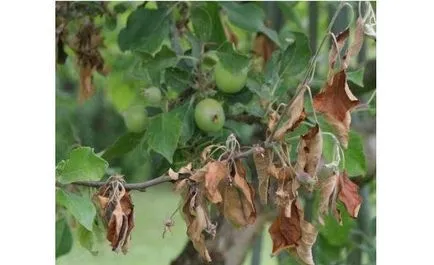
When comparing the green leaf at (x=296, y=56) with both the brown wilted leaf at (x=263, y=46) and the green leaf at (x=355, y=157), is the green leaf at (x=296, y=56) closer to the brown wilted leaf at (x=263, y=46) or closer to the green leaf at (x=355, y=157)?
the green leaf at (x=355, y=157)

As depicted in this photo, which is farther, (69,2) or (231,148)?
(69,2)

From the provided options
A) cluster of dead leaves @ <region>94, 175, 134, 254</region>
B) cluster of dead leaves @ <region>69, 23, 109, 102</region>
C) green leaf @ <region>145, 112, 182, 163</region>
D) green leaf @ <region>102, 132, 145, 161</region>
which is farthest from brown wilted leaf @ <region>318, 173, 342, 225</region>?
cluster of dead leaves @ <region>69, 23, 109, 102</region>

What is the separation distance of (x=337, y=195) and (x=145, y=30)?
0.53m

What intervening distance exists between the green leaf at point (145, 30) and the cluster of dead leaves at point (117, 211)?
16.6 inches

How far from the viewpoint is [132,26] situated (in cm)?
120

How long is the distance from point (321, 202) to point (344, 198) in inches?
0.8

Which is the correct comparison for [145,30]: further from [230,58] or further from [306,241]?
[306,241]

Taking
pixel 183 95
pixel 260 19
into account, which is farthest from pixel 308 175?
pixel 260 19

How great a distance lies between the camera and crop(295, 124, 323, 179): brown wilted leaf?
699 mm

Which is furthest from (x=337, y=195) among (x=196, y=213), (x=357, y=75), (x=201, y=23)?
(x=201, y=23)

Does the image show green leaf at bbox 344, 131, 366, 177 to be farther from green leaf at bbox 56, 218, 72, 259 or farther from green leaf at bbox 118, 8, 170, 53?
green leaf at bbox 56, 218, 72, 259

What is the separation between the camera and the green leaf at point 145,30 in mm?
1170

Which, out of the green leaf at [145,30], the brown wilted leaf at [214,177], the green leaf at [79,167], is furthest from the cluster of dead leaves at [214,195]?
the green leaf at [145,30]
